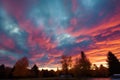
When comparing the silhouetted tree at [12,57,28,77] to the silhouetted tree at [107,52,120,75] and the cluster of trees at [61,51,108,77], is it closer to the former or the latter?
the cluster of trees at [61,51,108,77]

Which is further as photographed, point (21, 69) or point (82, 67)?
point (21, 69)

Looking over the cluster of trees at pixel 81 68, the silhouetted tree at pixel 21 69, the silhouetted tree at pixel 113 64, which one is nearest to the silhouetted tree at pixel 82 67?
the cluster of trees at pixel 81 68

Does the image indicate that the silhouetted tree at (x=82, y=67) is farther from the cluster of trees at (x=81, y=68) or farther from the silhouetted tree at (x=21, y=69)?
the silhouetted tree at (x=21, y=69)

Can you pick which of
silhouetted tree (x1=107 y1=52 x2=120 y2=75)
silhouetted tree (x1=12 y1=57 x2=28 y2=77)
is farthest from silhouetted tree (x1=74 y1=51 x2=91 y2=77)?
silhouetted tree (x1=12 y1=57 x2=28 y2=77)

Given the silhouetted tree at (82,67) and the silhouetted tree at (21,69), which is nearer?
the silhouetted tree at (82,67)

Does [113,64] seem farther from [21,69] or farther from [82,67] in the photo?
[21,69]

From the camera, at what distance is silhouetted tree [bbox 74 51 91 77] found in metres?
89.2

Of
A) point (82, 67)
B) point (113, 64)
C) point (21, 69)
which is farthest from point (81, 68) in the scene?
point (21, 69)

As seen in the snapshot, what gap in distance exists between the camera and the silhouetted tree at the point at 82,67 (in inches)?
3514

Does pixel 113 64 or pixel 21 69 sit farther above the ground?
pixel 21 69

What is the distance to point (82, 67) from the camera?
3570 inches

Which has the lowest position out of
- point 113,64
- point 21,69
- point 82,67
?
point 113,64

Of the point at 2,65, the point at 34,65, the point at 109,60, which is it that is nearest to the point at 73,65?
the point at 109,60

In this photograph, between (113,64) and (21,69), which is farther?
(21,69)
